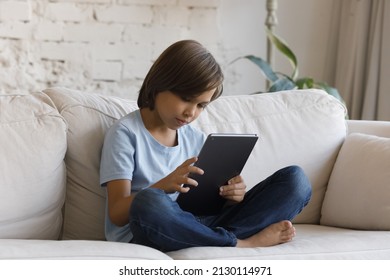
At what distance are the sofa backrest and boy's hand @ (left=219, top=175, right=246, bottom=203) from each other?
0.76 ft

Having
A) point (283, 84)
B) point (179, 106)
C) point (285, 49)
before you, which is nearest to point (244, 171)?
point (179, 106)

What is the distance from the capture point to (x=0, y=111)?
5.86 feet

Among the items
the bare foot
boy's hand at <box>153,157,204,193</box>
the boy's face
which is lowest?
the bare foot

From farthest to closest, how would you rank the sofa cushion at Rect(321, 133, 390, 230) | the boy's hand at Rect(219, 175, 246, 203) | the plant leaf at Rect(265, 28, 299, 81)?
the plant leaf at Rect(265, 28, 299, 81), the sofa cushion at Rect(321, 133, 390, 230), the boy's hand at Rect(219, 175, 246, 203)

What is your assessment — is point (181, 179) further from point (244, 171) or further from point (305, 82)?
point (305, 82)

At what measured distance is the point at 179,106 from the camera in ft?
5.85

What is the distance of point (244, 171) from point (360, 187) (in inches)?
13.1

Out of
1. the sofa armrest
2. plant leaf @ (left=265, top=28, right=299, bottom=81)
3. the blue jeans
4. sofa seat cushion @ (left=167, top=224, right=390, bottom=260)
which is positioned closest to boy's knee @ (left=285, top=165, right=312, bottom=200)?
the blue jeans

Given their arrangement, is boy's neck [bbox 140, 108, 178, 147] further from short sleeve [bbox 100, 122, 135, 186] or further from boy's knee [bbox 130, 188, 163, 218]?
boy's knee [bbox 130, 188, 163, 218]

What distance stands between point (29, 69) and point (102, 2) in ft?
1.43

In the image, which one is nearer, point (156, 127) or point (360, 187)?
point (156, 127)

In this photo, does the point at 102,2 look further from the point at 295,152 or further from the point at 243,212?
the point at 243,212

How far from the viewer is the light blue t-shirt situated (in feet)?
5.76
